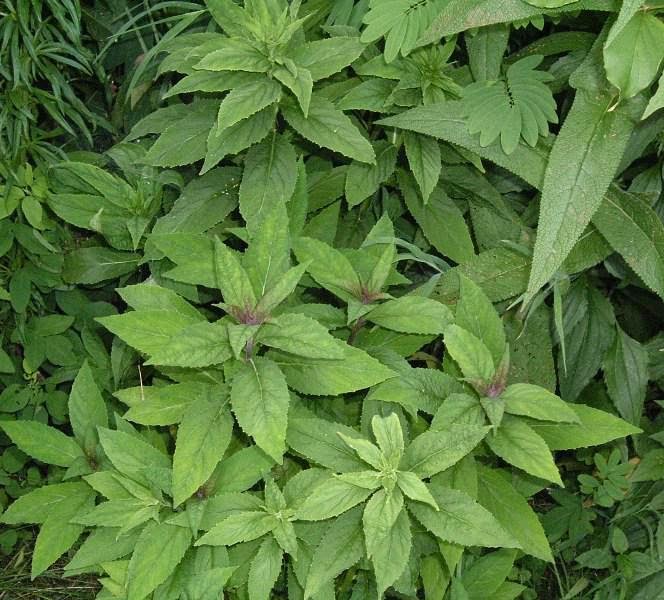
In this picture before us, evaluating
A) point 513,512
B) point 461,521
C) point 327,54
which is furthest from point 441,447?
point 327,54

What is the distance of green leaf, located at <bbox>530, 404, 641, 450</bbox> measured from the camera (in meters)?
1.49

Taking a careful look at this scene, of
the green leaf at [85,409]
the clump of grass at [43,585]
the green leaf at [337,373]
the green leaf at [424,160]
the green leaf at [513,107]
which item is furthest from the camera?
the clump of grass at [43,585]

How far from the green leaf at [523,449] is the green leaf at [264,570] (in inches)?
16.9

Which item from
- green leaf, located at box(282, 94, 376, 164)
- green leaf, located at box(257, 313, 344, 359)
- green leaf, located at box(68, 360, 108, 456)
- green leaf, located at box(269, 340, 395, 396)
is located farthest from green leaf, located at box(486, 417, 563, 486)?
green leaf, located at box(68, 360, 108, 456)

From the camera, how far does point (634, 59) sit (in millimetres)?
1340

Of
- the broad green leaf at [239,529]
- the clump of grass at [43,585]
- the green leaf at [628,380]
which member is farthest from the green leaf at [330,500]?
the clump of grass at [43,585]

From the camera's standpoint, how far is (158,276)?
6.16 feet

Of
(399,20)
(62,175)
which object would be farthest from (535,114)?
(62,175)

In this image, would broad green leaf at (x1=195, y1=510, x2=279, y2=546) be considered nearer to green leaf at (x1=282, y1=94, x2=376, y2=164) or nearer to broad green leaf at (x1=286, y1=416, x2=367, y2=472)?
broad green leaf at (x1=286, y1=416, x2=367, y2=472)

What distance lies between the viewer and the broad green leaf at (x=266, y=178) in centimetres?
169

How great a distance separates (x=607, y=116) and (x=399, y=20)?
431 mm

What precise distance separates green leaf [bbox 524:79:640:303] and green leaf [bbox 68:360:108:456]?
97 cm

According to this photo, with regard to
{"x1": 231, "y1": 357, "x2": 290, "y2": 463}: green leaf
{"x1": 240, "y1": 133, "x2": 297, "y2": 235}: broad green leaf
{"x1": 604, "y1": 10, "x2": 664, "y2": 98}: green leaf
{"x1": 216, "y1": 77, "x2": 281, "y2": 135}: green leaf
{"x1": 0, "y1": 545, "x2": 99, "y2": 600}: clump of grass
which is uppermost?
{"x1": 604, "y1": 10, "x2": 664, "y2": 98}: green leaf

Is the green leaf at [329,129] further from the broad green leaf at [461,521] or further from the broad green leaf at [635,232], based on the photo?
the broad green leaf at [461,521]
